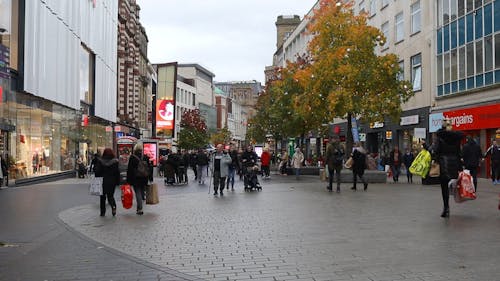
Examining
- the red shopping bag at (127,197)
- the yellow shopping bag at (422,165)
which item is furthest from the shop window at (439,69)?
the red shopping bag at (127,197)

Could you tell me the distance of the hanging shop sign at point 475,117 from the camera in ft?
87.0

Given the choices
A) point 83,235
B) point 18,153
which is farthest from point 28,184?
point 83,235

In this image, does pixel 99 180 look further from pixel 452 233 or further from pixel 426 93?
pixel 426 93

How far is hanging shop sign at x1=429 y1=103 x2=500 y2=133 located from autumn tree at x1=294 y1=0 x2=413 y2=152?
363cm

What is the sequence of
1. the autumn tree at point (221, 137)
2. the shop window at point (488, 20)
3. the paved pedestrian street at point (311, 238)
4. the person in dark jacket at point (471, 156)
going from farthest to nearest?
the autumn tree at point (221, 137) < the shop window at point (488, 20) < the person in dark jacket at point (471, 156) < the paved pedestrian street at point (311, 238)

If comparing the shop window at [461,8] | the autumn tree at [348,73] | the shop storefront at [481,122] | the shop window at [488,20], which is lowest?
the shop storefront at [481,122]

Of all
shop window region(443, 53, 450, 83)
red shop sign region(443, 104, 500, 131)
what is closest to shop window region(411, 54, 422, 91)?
shop window region(443, 53, 450, 83)

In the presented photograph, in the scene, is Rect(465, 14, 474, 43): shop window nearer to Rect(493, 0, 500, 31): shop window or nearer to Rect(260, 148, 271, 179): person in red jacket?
Rect(493, 0, 500, 31): shop window

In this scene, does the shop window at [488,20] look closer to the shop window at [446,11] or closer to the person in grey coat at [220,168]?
the shop window at [446,11]

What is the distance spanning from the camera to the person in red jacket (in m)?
28.9

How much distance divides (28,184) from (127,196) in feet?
51.9

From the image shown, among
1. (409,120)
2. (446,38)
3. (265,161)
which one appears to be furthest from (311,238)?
(409,120)

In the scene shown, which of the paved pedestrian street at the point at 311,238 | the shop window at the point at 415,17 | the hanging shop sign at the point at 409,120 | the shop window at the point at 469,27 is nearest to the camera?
the paved pedestrian street at the point at 311,238

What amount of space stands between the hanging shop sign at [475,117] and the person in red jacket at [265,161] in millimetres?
9996
